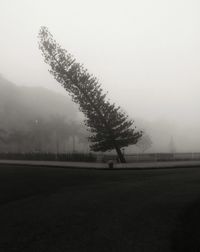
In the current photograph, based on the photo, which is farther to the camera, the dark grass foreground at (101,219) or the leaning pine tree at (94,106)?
the leaning pine tree at (94,106)

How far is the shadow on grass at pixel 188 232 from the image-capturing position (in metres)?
7.23

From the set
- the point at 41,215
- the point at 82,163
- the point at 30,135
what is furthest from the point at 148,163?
the point at 30,135

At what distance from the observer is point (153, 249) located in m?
7.20

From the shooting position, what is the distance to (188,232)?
8.16 m

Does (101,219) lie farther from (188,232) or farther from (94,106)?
(94,106)

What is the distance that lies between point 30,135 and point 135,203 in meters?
71.0

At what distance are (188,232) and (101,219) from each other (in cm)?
253

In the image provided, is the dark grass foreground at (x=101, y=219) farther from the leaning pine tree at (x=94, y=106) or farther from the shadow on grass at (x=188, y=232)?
the leaning pine tree at (x=94, y=106)

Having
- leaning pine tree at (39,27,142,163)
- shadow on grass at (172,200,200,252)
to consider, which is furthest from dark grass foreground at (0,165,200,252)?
leaning pine tree at (39,27,142,163)

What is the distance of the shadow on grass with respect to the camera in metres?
7.23

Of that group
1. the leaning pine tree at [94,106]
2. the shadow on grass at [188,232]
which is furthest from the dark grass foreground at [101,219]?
the leaning pine tree at [94,106]

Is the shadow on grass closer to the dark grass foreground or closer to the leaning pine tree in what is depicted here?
the dark grass foreground

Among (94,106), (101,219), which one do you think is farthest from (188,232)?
(94,106)

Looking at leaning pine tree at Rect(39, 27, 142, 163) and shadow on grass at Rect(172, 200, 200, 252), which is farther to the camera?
leaning pine tree at Rect(39, 27, 142, 163)
